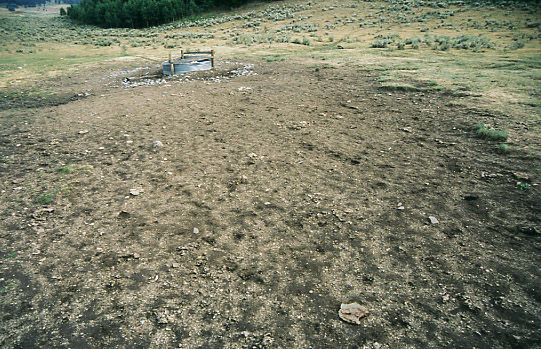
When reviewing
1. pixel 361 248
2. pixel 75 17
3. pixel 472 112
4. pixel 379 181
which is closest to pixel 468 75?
pixel 472 112

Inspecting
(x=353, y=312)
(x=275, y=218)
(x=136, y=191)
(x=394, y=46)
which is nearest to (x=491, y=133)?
(x=275, y=218)

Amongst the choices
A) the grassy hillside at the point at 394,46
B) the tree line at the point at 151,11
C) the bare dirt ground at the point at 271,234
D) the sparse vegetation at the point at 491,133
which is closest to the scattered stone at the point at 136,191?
the bare dirt ground at the point at 271,234

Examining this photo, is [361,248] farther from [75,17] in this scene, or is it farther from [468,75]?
[75,17]

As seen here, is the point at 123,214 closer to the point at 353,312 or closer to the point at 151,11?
the point at 353,312

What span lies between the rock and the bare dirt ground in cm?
7

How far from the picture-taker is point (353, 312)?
3.20 meters

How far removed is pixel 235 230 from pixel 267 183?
147 cm

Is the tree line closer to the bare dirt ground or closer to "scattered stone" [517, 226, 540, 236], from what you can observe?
the bare dirt ground

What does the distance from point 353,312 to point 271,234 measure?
165 centimetres

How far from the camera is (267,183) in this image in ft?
18.9

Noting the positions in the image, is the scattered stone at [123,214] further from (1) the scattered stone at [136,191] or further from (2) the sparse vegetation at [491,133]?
(2) the sparse vegetation at [491,133]

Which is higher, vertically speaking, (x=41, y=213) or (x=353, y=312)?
(x=41, y=213)

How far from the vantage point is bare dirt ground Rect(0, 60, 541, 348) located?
3096 millimetres

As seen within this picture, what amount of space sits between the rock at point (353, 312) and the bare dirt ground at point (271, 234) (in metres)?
0.07
